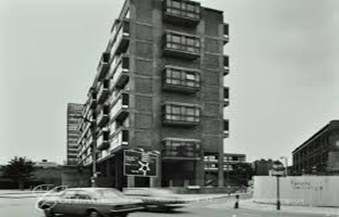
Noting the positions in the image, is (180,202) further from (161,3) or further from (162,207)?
(161,3)

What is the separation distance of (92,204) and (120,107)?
4451cm

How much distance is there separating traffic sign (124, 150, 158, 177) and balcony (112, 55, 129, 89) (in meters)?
16.7

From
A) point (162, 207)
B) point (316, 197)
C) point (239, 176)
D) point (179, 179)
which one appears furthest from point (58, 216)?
point (239, 176)

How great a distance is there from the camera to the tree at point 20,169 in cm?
10020

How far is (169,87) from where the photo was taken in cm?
6594

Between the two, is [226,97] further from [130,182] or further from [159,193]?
[159,193]

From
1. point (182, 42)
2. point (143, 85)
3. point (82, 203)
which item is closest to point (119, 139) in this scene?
point (143, 85)

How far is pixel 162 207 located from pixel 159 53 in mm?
41339

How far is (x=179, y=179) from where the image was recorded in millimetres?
69312

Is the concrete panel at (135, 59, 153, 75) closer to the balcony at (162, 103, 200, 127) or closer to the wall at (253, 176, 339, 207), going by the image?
the balcony at (162, 103, 200, 127)

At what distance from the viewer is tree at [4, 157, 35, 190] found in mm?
100200

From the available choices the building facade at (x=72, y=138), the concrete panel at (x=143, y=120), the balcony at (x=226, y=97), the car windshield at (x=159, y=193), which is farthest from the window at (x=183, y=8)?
the building facade at (x=72, y=138)

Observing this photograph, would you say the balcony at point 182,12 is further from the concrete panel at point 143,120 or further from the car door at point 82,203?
the car door at point 82,203

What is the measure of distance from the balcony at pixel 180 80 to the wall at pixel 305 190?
29.2m
